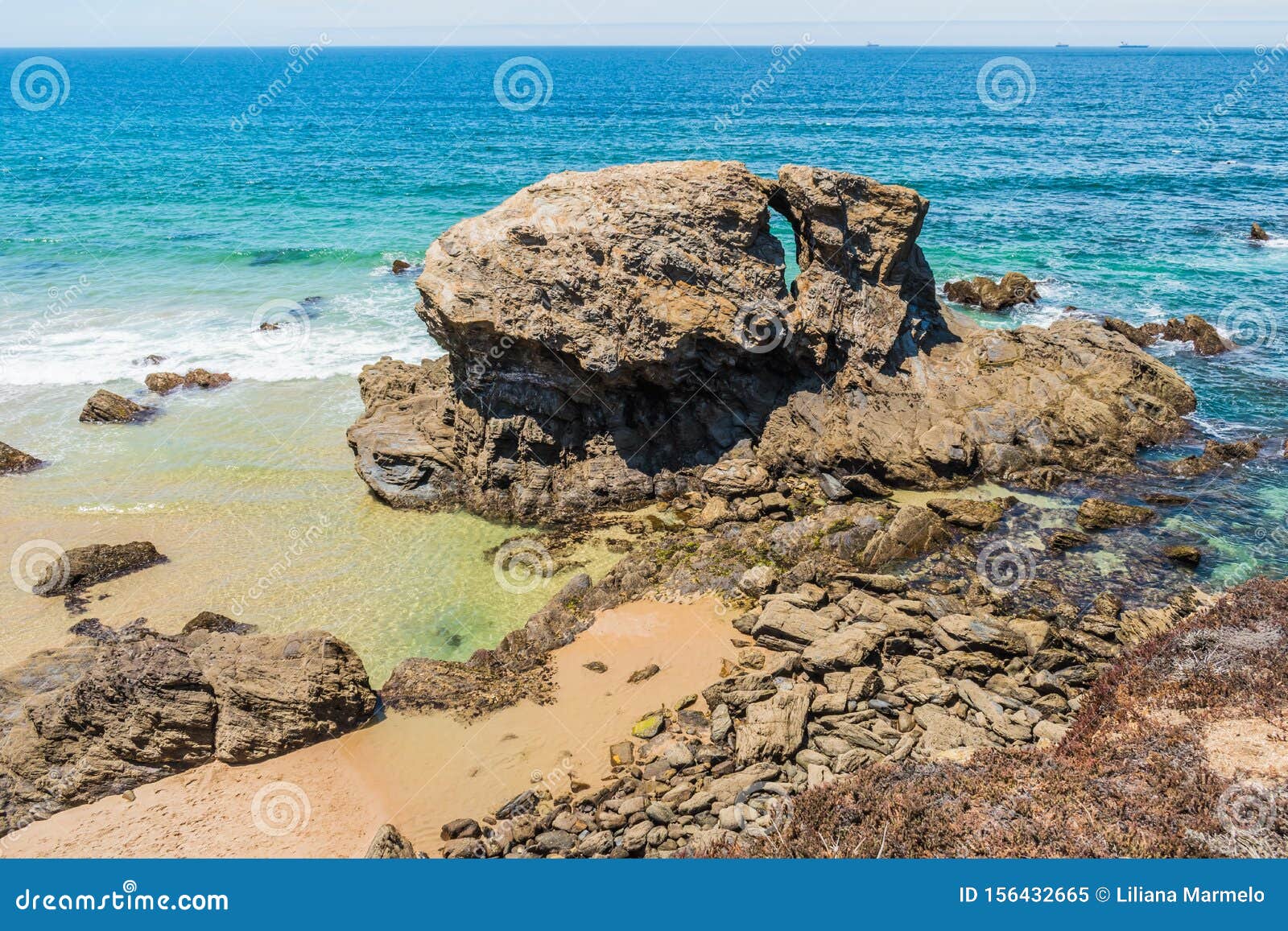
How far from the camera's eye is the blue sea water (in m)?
33.6

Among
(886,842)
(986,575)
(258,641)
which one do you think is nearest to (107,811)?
(258,641)

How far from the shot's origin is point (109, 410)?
93.0 ft

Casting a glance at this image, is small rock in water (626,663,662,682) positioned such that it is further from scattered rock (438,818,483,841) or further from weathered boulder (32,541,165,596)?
weathered boulder (32,541,165,596)

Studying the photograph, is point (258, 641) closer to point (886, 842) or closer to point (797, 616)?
point (797, 616)

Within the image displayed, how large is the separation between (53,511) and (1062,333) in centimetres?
3019

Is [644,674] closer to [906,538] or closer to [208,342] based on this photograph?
[906,538]

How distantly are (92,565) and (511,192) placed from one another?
4631 centimetres

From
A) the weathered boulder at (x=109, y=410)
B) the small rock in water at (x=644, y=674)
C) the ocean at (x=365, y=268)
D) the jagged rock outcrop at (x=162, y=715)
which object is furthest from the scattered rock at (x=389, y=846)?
the weathered boulder at (x=109, y=410)

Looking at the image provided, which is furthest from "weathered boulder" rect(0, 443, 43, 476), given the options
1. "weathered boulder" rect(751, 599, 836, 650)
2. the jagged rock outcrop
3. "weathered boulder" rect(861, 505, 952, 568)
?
"weathered boulder" rect(861, 505, 952, 568)

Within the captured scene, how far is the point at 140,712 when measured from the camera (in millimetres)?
14016

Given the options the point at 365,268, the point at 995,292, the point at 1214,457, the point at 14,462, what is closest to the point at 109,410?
the point at 14,462

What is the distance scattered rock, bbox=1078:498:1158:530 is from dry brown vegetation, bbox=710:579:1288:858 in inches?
253

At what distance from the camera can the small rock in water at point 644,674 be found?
15719 mm

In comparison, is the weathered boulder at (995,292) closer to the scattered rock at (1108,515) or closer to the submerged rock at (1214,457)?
the submerged rock at (1214,457)
